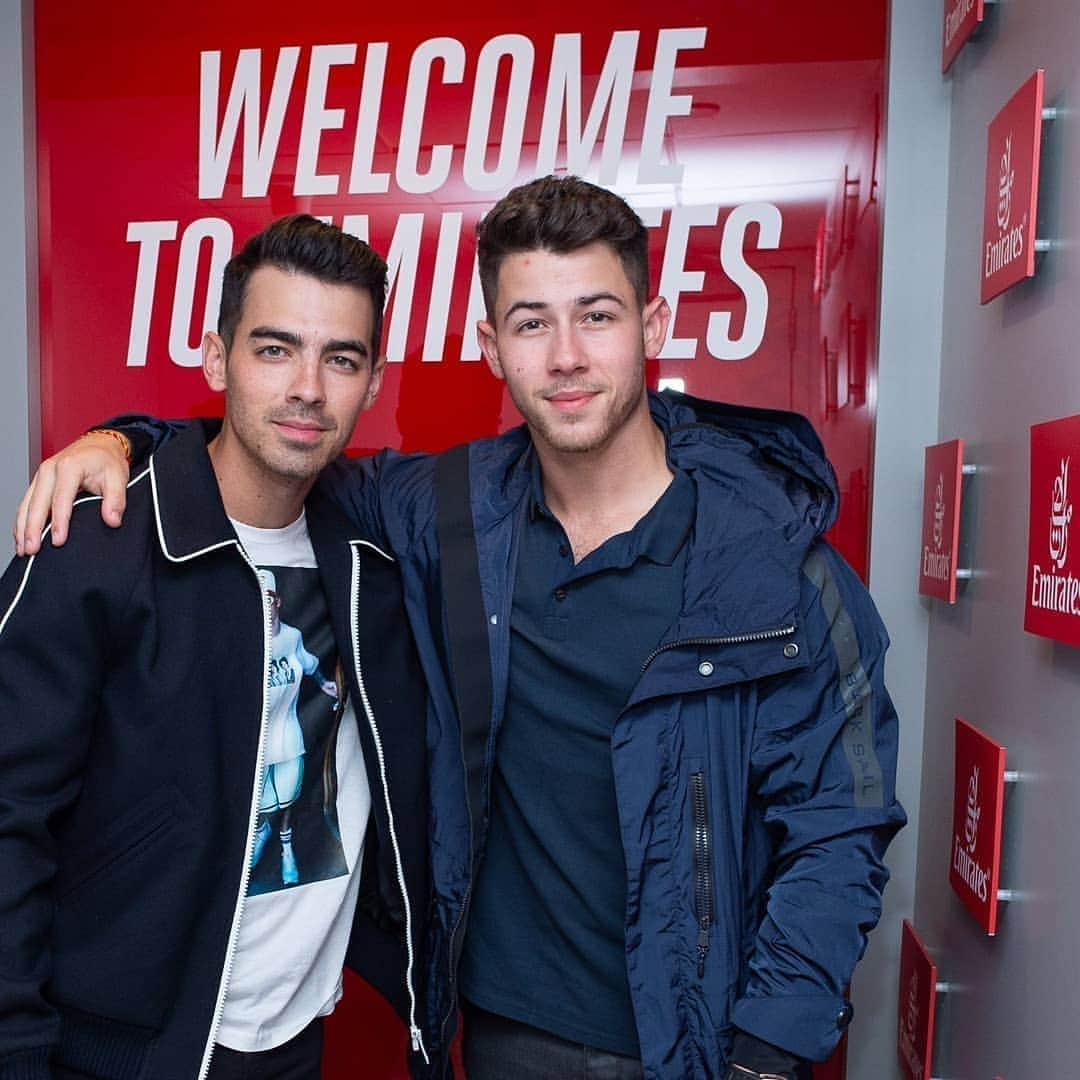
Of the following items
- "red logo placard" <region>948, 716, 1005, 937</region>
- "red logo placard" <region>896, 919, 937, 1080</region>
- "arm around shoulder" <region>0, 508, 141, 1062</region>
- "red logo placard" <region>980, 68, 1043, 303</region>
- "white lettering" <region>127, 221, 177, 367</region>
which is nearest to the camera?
"arm around shoulder" <region>0, 508, 141, 1062</region>

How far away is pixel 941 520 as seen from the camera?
2059 mm

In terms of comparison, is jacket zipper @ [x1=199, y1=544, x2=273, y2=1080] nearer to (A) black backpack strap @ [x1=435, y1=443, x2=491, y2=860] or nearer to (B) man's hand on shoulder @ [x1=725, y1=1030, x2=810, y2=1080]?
(A) black backpack strap @ [x1=435, y1=443, x2=491, y2=860]

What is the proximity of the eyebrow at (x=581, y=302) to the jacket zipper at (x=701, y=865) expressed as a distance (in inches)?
27.6

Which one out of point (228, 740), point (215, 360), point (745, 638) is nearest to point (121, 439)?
point (215, 360)

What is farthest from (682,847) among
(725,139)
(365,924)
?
(725,139)

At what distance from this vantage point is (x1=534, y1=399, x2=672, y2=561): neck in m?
1.70

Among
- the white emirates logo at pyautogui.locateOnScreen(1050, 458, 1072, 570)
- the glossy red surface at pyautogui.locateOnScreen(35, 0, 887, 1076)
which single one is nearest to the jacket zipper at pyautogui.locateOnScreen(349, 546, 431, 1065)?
the glossy red surface at pyautogui.locateOnScreen(35, 0, 887, 1076)

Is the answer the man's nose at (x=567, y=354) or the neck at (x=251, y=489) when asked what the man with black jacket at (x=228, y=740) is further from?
the man's nose at (x=567, y=354)

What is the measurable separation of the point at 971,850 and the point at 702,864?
0.61 metres

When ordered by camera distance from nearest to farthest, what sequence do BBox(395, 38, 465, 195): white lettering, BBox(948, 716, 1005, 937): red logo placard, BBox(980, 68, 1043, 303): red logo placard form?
1. BBox(980, 68, 1043, 303): red logo placard
2. BBox(948, 716, 1005, 937): red logo placard
3. BBox(395, 38, 465, 195): white lettering

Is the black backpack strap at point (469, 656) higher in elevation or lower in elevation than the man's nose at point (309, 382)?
lower

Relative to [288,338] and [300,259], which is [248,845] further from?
[300,259]

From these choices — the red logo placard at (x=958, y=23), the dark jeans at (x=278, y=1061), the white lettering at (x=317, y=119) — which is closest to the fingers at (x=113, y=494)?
the dark jeans at (x=278, y=1061)

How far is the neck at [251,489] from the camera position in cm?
167
